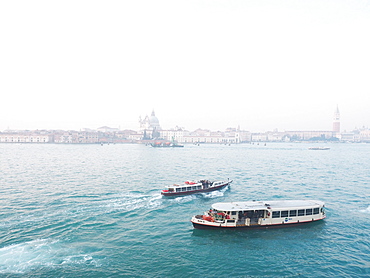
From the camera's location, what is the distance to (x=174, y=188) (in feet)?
104

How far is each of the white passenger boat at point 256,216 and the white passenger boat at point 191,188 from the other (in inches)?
377

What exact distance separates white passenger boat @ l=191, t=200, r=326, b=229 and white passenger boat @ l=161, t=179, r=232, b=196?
957cm

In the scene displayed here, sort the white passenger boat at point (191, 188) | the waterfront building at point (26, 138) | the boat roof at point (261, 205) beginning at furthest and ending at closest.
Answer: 1. the waterfront building at point (26, 138)
2. the white passenger boat at point (191, 188)
3. the boat roof at point (261, 205)

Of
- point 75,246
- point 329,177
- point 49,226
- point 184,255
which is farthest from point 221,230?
point 329,177

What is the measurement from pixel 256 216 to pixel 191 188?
12062 mm

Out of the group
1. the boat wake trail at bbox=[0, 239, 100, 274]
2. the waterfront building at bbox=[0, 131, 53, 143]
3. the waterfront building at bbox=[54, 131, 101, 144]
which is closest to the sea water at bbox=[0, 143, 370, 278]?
the boat wake trail at bbox=[0, 239, 100, 274]

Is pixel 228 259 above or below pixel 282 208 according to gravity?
below

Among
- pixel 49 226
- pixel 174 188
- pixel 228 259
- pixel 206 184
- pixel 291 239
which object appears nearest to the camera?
pixel 228 259

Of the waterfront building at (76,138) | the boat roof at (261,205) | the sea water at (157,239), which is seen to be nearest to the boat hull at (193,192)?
the sea water at (157,239)

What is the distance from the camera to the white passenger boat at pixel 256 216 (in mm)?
21094

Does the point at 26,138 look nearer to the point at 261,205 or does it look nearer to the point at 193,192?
the point at 193,192

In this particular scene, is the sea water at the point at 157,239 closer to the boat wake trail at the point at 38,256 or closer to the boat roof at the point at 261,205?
the boat wake trail at the point at 38,256

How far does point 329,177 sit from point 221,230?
110ft

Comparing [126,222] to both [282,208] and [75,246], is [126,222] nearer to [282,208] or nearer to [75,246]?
[75,246]
